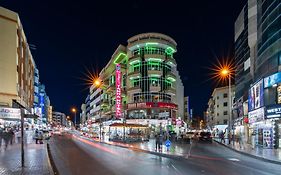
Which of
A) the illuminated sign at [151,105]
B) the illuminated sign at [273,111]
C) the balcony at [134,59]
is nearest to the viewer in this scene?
the illuminated sign at [273,111]

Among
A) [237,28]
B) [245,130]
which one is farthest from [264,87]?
[237,28]

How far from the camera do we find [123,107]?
83062mm

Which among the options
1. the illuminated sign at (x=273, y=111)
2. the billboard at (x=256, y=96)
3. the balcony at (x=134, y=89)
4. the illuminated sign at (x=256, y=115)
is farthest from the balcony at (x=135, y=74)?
the illuminated sign at (x=273, y=111)

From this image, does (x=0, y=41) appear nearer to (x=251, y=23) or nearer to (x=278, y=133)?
(x=251, y=23)

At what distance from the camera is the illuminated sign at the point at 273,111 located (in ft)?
99.4

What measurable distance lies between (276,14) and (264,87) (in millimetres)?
7773

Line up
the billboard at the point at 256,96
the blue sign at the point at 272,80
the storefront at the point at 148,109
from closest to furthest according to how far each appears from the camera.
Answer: the blue sign at the point at 272,80
the billboard at the point at 256,96
the storefront at the point at 148,109

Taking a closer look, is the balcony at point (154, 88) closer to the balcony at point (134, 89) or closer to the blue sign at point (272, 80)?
the balcony at point (134, 89)

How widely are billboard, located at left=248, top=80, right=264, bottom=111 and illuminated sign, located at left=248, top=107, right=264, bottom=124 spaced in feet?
1.90

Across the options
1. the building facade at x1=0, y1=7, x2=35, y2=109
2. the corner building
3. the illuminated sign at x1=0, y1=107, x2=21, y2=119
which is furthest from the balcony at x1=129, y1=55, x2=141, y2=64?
the illuminated sign at x1=0, y1=107, x2=21, y2=119

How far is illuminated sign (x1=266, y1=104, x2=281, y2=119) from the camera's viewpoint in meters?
30.3

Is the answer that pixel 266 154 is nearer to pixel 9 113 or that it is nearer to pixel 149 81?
pixel 9 113

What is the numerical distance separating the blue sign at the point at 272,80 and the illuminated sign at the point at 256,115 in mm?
2997

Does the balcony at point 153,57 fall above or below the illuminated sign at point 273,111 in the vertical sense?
above
